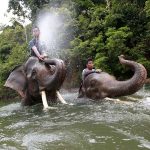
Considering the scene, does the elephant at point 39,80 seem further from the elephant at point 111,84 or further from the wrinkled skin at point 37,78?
the elephant at point 111,84

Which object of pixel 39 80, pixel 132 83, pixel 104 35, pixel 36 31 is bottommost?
pixel 132 83

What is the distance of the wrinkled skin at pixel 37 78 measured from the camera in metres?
10.3

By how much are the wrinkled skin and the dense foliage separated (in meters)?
11.8

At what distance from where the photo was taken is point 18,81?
11.5m

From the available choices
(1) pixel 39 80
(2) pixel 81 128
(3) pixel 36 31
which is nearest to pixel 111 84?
(1) pixel 39 80

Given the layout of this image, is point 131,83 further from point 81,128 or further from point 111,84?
point 81,128

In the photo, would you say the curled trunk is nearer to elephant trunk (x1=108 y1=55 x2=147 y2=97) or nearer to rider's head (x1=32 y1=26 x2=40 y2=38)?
elephant trunk (x1=108 y1=55 x2=147 y2=97)

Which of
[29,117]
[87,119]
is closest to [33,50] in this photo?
[29,117]

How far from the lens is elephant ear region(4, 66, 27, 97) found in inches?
449

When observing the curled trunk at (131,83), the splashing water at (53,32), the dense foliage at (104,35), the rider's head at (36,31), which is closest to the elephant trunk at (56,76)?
the rider's head at (36,31)

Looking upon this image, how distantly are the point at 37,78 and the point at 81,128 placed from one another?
147 inches

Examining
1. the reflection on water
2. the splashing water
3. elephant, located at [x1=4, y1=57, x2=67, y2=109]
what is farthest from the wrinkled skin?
the splashing water

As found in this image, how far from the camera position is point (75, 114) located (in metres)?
9.14

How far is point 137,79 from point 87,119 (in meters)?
2.25
